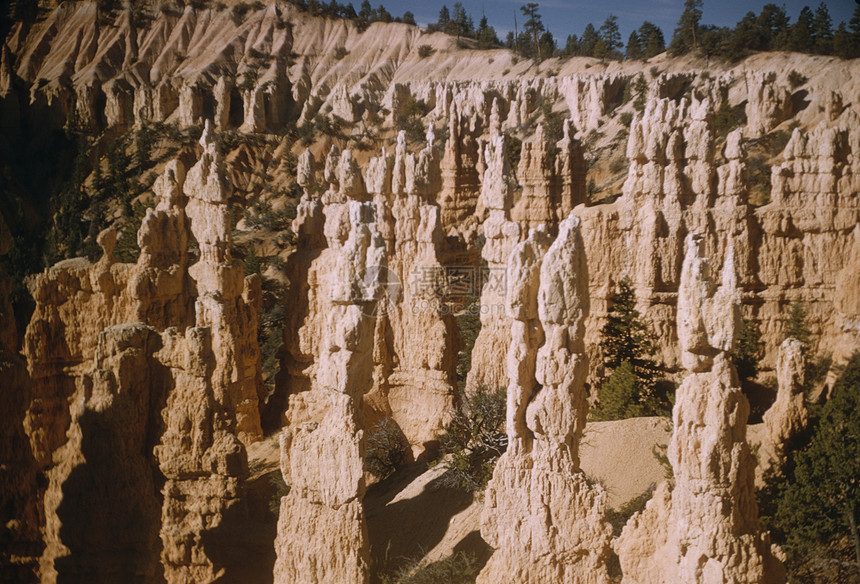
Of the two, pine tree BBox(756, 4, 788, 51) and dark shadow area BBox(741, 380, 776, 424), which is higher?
pine tree BBox(756, 4, 788, 51)

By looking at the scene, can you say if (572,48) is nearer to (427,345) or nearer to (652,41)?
(652,41)

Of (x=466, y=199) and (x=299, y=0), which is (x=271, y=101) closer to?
(x=299, y=0)

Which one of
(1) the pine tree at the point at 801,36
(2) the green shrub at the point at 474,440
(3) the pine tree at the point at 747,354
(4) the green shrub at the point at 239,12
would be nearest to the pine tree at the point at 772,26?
(1) the pine tree at the point at 801,36

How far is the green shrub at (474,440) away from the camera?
1394 cm

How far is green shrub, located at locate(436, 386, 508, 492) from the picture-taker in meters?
13.9

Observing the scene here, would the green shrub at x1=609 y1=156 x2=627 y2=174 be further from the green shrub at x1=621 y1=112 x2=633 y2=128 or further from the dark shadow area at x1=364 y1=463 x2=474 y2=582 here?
the dark shadow area at x1=364 y1=463 x2=474 y2=582

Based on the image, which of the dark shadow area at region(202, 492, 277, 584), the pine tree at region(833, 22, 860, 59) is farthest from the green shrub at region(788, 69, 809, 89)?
the dark shadow area at region(202, 492, 277, 584)

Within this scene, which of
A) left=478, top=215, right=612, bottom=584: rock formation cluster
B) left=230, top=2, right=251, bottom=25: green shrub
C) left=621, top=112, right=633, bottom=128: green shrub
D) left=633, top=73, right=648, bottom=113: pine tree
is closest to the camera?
left=478, top=215, right=612, bottom=584: rock formation cluster

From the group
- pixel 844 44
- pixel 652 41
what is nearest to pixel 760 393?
pixel 844 44

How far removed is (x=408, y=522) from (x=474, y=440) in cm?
233

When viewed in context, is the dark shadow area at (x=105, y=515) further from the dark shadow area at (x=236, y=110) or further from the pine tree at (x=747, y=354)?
the dark shadow area at (x=236, y=110)

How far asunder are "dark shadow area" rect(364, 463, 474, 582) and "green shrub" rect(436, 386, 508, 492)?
0.95 ft

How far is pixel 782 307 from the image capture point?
19.9m

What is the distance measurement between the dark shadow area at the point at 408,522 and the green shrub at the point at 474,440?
29cm
